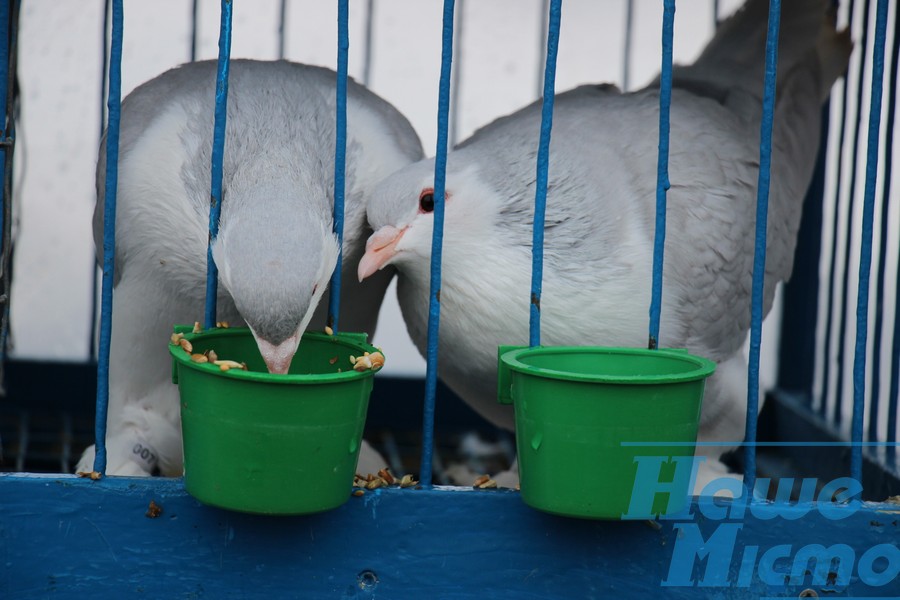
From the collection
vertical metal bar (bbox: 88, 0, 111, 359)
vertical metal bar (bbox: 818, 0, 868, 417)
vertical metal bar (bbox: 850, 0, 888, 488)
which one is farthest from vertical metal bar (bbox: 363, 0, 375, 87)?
vertical metal bar (bbox: 850, 0, 888, 488)

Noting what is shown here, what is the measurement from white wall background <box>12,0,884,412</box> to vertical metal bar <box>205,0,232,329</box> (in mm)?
2221

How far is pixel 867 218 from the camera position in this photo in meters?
2.17

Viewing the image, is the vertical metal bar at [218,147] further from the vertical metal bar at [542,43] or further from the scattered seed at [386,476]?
the vertical metal bar at [542,43]

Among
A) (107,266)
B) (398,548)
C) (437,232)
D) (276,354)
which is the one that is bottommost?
(398,548)

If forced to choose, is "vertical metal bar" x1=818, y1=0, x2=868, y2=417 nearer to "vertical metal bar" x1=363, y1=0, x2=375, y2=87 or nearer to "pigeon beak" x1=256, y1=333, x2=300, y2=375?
"vertical metal bar" x1=363, y1=0, x2=375, y2=87

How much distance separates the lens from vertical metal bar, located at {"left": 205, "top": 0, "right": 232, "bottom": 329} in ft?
6.79

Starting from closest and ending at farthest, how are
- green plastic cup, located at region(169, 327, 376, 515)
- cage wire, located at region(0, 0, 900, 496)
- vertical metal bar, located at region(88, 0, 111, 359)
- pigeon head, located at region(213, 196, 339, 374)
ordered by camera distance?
1. green plastic cup, located at region(169, 327, 376, 515)
2. pigeon head, located at region(213, 196, 339, 374)
3. cage wire, located at region(0, 0, 900, 496)
4. vertical metal bar, located at region(88, 0, 111, 359)

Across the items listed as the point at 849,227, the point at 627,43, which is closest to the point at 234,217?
the point at 849,227

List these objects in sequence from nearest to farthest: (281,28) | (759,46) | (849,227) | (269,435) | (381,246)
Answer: (269,435), (381,246), (759,46), (849,227), (281,28)

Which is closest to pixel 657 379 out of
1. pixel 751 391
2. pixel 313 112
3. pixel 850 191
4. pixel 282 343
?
pixel 751 391

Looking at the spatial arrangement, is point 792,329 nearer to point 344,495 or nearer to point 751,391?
point 751,391

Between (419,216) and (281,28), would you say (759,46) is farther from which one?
(281,28)

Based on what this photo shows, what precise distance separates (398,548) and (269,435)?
0.45 m

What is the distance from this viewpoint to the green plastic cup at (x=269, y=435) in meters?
1.82
